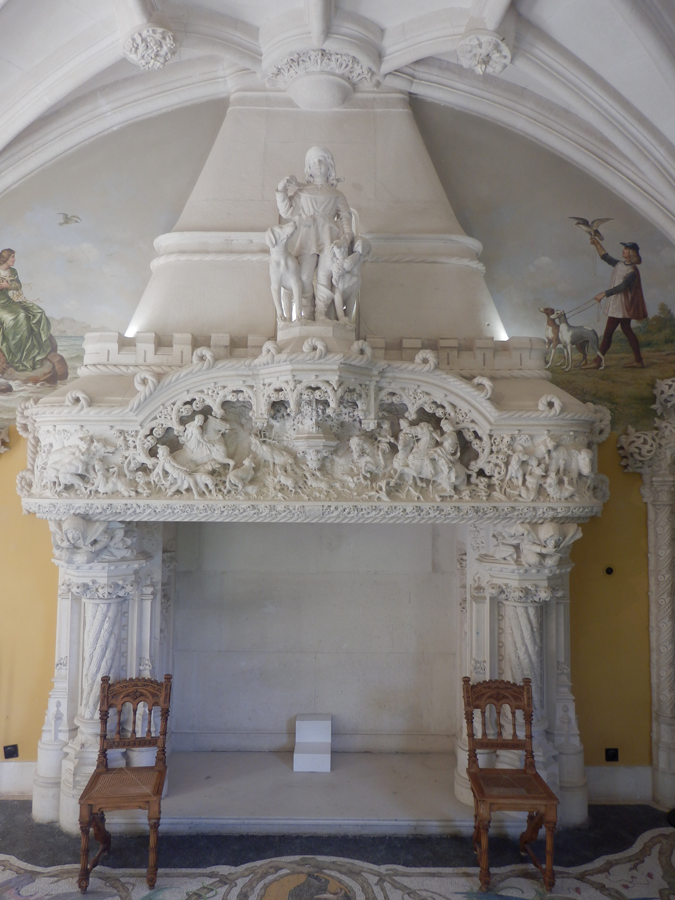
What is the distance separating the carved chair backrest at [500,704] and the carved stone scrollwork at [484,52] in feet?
15.8

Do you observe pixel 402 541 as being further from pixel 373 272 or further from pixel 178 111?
pixel 178 111

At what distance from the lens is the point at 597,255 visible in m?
5.43

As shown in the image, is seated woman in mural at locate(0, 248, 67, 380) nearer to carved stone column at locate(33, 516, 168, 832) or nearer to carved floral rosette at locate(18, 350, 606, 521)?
carved floral rosette at locate(18, 350, 606, 521)

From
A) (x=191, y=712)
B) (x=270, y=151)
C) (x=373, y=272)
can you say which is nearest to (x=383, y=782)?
(x=191, y=712)

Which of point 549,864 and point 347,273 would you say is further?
point 347,273

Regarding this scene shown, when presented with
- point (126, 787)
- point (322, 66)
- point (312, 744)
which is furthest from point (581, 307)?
point (126, 787)

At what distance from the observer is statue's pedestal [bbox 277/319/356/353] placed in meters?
4.28

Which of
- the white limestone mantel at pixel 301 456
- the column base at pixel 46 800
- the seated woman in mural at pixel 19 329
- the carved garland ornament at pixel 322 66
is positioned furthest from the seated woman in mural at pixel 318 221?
the column base at pixel 46 800

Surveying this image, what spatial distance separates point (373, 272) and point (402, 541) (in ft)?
8.16

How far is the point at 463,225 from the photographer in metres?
5.57

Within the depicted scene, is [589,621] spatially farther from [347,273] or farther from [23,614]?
[23,614]

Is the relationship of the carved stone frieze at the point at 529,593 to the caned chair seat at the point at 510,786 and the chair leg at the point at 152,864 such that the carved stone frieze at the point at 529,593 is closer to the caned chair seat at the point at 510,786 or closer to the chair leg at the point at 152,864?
the caned chair seat at the point at 510,786

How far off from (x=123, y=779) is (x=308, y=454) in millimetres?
2595

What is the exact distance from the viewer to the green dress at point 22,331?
525cm
